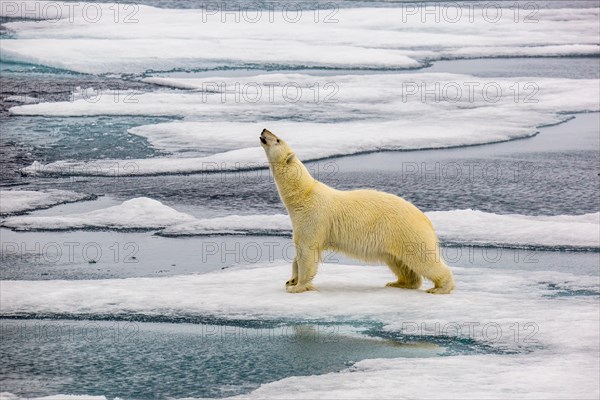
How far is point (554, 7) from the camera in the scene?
28328 millimetres

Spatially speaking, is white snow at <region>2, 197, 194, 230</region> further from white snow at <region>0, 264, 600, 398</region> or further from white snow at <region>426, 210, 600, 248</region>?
white snow at <region>426, 210, 600, 248</region>

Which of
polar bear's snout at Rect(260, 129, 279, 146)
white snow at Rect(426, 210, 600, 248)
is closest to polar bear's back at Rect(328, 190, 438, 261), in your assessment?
polar bear's snout at Rect(260, 129, 279, 146)

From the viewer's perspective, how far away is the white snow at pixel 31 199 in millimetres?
9359

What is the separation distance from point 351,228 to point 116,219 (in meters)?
3.00

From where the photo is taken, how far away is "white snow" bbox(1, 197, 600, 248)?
8.14 m

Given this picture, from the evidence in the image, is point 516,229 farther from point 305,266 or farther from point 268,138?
point 268,138

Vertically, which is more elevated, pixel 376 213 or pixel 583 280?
pixel 376 213

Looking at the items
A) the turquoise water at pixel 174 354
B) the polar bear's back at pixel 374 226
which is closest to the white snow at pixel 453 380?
the turquoise water at pixel 174 354

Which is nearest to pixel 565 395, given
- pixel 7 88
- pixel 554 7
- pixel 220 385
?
pixel 220 385

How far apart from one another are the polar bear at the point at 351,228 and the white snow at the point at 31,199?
360cm

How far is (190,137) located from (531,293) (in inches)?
267

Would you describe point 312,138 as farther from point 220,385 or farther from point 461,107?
point 220,385

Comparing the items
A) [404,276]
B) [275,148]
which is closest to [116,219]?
[275,148]

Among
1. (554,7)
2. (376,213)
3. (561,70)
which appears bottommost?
(376,213)
